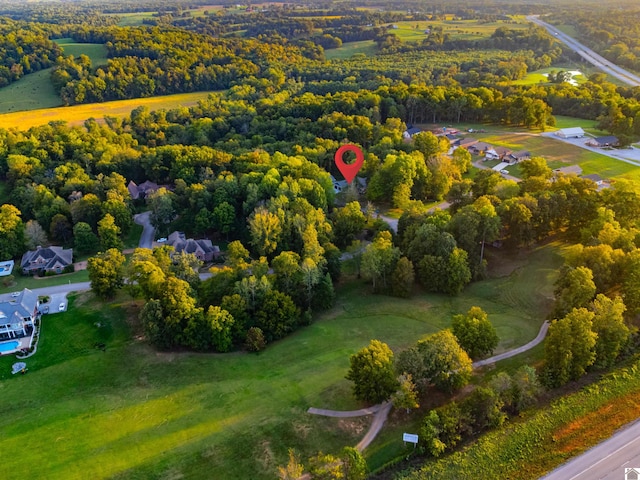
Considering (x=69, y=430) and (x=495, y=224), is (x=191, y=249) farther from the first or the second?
(x=495, y=224)

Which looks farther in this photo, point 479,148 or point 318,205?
point 479,148

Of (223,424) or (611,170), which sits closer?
(223,424)

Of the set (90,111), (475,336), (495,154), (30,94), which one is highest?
(30,94)

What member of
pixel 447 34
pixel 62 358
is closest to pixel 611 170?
pixel 62 358

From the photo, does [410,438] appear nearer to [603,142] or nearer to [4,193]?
[4,193]

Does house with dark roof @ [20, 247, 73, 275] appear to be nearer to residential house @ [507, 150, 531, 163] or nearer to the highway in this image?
residential house @ [507, 150, 531, 163]

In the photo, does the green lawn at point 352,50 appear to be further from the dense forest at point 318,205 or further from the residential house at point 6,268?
the residential house at point 6,268

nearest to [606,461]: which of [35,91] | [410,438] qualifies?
[410,438]
